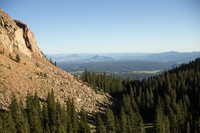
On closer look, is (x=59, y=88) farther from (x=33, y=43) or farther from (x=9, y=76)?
(x=33, y=43)

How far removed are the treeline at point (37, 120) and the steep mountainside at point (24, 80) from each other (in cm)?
688

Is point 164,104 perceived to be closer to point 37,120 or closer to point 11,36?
point 37,120

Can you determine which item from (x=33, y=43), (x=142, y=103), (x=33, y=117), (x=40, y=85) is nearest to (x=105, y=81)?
(x=142, y=103)

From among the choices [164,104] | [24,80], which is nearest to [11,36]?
[24,80]

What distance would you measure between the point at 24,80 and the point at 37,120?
95.4 feet

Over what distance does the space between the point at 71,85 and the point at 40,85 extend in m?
23.0

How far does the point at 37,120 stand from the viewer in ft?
170

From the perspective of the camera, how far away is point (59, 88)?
87.4m

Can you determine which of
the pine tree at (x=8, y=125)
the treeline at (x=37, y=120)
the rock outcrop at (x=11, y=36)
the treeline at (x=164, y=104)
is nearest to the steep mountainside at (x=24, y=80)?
the rock outcrop at (x=11, y=36)

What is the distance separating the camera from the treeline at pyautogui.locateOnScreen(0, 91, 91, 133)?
44.3 m

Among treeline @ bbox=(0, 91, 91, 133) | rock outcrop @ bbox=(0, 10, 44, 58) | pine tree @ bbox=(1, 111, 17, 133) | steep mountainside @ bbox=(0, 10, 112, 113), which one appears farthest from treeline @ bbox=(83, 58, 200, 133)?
rock outcrop @ bbox=(0, 10, 44, 58)

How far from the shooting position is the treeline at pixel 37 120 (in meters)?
44.3

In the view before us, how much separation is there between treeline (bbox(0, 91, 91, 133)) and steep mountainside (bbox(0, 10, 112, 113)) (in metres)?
6.88

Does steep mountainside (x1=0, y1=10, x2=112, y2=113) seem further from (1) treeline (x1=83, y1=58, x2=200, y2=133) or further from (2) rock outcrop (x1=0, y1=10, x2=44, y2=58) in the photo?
(1) treeline (x1=83, y1=58, x2=200, y2=133)
